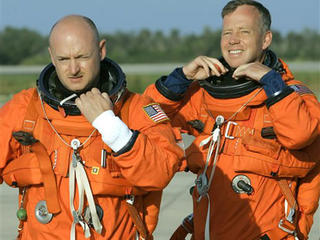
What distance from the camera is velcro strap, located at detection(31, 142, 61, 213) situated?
3.11 metres

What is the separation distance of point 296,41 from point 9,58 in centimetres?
2317

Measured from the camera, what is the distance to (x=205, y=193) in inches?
149

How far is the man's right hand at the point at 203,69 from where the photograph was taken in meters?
3.86

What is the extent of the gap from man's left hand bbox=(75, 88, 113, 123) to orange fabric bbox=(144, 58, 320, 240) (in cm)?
104

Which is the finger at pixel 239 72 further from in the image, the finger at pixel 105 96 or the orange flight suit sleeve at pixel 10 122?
the orange flight suit sleeve at pixel 10 122

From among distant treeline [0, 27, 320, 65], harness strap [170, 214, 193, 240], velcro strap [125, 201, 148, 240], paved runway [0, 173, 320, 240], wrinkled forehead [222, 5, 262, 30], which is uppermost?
wrinkled forehead [222, 5, 262, 30]

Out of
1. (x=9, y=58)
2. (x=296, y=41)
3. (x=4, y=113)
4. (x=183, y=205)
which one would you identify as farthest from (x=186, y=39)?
(x=4, y=113)

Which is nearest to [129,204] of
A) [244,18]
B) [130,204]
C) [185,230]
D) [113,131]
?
[130,204]

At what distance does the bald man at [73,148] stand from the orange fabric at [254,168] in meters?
0.62

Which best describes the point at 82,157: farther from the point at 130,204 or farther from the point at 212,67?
the point at 212,67

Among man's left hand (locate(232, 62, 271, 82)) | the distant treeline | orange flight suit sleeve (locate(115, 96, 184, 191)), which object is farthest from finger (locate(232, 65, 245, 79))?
the distant treeline

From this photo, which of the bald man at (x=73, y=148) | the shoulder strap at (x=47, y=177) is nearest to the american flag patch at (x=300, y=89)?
the bald man at (x=73, y=148)

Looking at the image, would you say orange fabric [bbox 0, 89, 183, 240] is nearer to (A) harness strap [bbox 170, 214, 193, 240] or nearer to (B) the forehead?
(B) the forehead

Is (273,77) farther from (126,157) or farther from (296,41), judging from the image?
(296,41)
